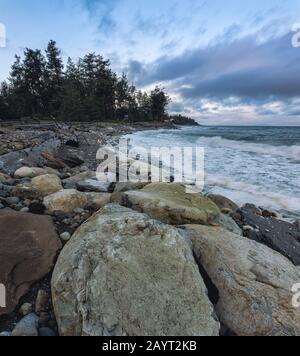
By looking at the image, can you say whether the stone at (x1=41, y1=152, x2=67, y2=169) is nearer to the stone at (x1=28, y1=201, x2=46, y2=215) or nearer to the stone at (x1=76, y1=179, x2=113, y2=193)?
the stone at (x1=76, y1=179, x2=113, y2=193)

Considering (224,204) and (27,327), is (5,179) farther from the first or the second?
(224,204)

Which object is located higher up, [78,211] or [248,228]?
[78,211]

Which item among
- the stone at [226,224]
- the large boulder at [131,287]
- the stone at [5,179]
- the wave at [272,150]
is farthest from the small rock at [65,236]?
the wave at [272,150]

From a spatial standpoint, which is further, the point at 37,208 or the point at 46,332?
the point at 37,208

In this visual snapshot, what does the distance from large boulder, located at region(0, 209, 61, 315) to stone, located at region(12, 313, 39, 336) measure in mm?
209

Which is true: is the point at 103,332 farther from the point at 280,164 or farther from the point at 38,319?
the point at 280,164

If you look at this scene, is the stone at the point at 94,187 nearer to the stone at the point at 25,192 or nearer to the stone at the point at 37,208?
the stone at the point at 25,192

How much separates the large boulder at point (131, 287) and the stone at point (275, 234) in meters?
2.01

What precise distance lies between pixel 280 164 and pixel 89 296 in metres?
10.3

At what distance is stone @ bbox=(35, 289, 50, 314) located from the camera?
2154 millimetres

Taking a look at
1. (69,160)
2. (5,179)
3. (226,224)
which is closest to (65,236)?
(226,224)

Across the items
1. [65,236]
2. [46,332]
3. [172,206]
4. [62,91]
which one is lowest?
[46,332]

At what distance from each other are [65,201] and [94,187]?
110cm

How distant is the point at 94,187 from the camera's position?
4.76m
